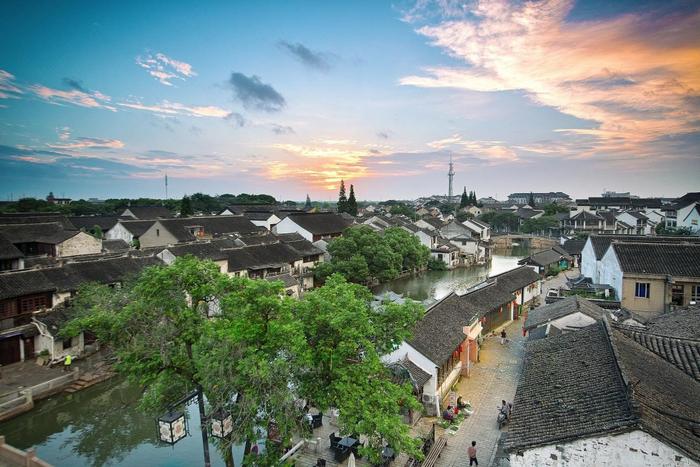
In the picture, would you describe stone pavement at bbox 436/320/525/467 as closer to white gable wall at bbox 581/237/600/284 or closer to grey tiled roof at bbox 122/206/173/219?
white gable wall at bbox 581/237/600/284

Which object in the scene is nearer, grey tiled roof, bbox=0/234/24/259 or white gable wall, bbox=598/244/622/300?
white gable wall, bbox=598/244/622/300

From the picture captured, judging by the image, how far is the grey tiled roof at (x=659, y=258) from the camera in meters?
23.2

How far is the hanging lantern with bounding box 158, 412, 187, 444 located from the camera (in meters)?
9.54

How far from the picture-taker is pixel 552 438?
832cm

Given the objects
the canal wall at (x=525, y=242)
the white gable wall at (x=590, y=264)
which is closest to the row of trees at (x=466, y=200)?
the canal wall at (x=525, y=242)

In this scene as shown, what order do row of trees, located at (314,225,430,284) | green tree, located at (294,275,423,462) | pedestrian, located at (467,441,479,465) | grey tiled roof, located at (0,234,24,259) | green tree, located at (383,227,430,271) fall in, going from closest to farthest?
1. green tree, located at (294,275,423,462)
2. pedestrian, located at (467,441,479,465)
3. grey tiled roof, located at (0,234,24,259)
4. row of trees, located at (314,225,430,284)
5. green tree, located at (383,227,430,271)

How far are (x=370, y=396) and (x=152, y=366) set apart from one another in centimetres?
525

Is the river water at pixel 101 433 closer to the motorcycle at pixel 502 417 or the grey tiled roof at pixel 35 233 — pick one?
the motorcycle at pixel 502 417

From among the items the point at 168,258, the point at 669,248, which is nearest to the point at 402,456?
the point at 669,248

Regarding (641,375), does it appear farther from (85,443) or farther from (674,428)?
(85,443)

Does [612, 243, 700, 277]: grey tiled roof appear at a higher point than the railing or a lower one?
higher

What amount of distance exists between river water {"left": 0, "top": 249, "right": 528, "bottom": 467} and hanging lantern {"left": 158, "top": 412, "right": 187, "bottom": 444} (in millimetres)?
5707

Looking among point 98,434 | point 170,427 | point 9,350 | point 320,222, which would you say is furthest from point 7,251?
point 320,222

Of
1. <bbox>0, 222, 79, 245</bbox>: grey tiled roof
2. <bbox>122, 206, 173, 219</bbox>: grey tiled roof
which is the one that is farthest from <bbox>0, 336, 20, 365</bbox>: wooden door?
<bbox>122, 206, 173, 219</bbox>: grey tiled roof
